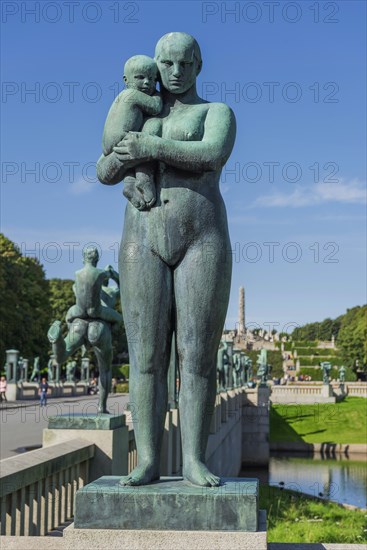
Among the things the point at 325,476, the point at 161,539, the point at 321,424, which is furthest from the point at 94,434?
the point at 321,424

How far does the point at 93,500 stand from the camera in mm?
4168

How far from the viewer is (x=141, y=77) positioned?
4.61m

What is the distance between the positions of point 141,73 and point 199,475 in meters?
2.26

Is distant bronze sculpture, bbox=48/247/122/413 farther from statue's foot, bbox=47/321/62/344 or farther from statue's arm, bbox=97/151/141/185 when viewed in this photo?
statue's arm, bbox=97/151/141/185

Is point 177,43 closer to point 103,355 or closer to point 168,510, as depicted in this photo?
point 168,510

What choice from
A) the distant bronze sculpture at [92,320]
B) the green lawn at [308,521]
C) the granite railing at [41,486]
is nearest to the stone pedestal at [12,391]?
the green lawn at [308,521]

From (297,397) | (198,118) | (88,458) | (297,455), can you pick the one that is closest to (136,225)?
(198,118)

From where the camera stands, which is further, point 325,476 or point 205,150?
point 325,476

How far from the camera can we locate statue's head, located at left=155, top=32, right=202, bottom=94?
15.3ft

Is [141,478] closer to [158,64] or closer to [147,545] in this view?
[147,545]

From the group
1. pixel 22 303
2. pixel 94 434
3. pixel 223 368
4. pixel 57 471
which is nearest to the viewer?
pixel 57 471

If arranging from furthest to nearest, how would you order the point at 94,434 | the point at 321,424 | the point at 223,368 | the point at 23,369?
the point at 23,369, the point at 321,424, the point at 223,368, the point at 94,434

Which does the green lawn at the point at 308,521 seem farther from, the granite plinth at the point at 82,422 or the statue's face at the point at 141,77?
the statue's face at the point at 141,77

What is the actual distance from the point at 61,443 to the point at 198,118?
4.97m
